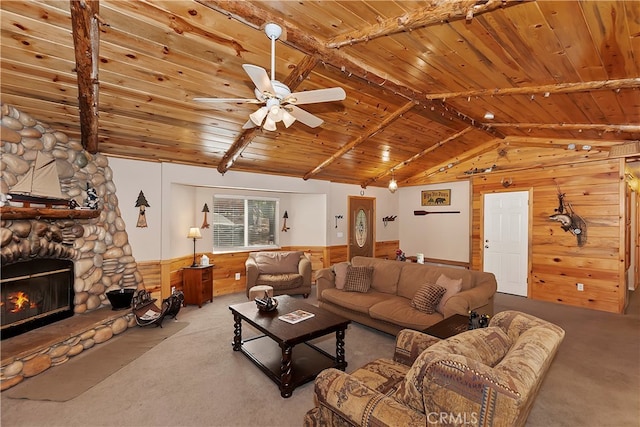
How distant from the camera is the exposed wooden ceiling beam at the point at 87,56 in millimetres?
2215

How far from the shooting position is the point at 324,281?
15.3 feet

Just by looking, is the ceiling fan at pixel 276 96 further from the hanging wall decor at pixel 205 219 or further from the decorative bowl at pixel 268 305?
the hanging wall decor at pixel 205 219

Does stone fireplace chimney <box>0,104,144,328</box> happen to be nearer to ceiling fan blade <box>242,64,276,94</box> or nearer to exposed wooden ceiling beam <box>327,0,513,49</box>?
ceiling fan blade <box>242,64,276,94</box>

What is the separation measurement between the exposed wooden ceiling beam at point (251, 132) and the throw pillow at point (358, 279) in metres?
2.51

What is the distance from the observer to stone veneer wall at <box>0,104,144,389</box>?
3.07 m

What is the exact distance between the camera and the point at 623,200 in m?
4.85

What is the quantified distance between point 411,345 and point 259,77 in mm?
2196

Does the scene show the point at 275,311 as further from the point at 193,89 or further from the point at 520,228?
the point at 520,228

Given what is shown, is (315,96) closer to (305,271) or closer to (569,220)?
(305,271)

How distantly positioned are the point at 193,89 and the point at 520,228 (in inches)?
247

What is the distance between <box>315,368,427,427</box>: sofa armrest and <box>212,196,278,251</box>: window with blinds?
5.02m

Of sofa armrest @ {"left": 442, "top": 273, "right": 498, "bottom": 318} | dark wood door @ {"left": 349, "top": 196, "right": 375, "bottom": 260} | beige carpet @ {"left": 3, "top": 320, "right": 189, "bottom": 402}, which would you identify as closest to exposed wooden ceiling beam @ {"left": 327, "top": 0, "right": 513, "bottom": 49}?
sofa armrest @ {"left": 442, "top": 273, "right": 498, "bottom": 318}

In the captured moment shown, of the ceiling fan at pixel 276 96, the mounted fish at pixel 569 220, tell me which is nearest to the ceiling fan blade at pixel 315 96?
the ceiling fan at pixel 276 96

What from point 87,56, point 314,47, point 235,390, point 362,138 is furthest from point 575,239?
point 87,56
